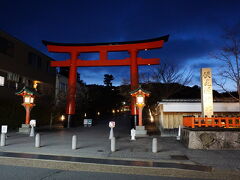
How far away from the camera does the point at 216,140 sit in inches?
358

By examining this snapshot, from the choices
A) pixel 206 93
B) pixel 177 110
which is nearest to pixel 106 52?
pixel 177 110

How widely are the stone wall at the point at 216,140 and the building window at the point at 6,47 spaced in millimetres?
22310

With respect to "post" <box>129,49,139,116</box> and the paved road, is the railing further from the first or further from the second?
"post" <box>129,49,139,116</box>

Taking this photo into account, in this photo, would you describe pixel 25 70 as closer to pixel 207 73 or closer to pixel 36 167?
pixel 36 167

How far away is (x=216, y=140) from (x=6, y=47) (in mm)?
23634

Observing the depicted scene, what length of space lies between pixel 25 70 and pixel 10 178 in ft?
72.2

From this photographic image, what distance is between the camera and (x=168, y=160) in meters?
6.95

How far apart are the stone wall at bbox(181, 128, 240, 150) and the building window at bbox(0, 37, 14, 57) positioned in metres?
22.3

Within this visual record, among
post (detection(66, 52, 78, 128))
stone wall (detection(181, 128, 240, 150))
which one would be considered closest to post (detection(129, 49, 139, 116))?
post (detection(66, 52, 78, 128))

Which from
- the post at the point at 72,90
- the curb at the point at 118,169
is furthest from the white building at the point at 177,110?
the post at the point at 72,90

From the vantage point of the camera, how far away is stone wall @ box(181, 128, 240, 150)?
9008mm

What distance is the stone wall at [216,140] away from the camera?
9008mm

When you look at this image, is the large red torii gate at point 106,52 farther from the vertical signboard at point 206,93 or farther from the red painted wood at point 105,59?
the vertical signboard at point 206,93

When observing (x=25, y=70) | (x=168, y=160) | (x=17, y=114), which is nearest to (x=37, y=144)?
(x=168, y=160)
